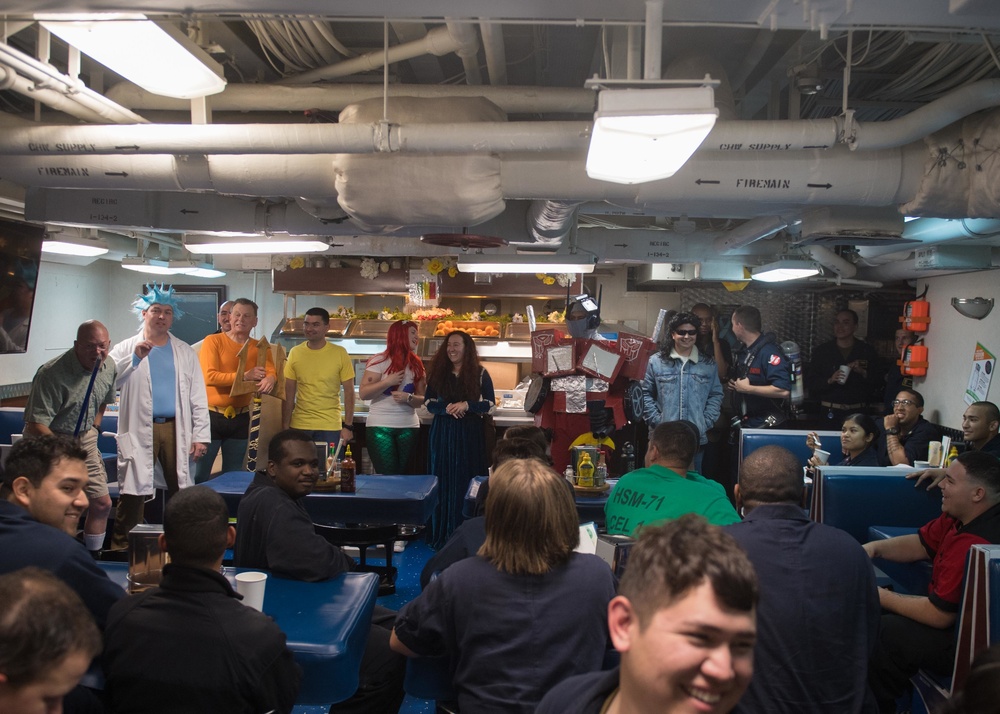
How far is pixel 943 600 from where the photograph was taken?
3143mm

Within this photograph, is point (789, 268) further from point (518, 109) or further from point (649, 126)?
point (649, 126)

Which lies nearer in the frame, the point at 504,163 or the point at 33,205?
the point at 504,163

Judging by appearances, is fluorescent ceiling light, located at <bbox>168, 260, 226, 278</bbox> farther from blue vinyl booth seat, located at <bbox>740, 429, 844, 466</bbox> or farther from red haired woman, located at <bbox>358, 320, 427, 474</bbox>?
blue vinyl booth seat, located at <bbox>740, 429, 844, 466</bbox>

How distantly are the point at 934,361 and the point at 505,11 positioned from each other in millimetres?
8172

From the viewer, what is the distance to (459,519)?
668 cm

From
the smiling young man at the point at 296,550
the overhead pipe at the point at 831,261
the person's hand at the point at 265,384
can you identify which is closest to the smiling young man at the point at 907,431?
the overhead pipe at the point at 831,261

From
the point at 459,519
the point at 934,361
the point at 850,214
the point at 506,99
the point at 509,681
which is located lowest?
the point at 459,519

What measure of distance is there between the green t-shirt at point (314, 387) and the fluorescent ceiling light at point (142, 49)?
3369mm

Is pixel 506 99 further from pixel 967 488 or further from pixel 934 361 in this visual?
pixel 934 361

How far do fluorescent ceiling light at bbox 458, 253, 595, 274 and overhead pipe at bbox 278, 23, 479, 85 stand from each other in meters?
3.29

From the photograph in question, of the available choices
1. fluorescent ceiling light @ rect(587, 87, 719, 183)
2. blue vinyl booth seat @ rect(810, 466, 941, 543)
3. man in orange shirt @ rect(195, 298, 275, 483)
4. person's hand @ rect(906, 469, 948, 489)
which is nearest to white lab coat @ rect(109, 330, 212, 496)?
man in orange shirt @ rect(195, 298, 275, 483)

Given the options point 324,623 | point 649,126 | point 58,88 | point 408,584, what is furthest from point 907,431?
point 58,88

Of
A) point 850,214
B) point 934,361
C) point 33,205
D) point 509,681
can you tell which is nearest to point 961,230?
point 850,214

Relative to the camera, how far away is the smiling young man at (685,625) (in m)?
1.21
